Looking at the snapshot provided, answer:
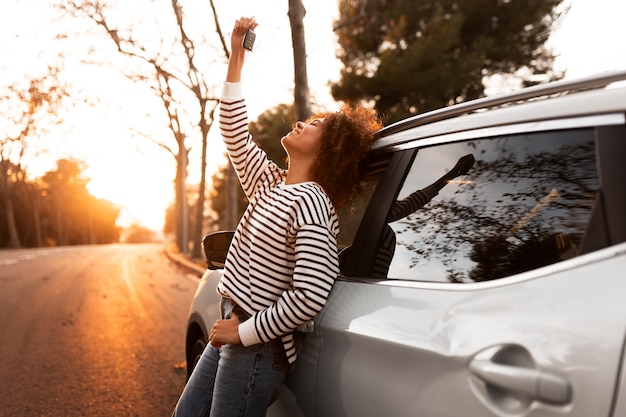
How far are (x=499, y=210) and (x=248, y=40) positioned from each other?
1.40 m

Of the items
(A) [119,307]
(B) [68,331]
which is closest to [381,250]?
(B) [68,331]

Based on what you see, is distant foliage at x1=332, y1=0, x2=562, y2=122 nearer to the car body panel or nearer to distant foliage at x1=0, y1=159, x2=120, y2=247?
the car body panel

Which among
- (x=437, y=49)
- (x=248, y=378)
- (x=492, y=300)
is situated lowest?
(x=248, y=378)

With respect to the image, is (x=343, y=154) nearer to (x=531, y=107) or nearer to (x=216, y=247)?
(x=531, y=107)

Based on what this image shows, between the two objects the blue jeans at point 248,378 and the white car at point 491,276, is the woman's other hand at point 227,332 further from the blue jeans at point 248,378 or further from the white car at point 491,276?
the white car at point 491,276

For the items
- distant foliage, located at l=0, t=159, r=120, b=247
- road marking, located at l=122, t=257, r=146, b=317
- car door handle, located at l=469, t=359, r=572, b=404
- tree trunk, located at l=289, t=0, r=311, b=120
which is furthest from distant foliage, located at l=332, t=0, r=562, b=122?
distant foliage, located at l=0, t=159, r=120, b=247

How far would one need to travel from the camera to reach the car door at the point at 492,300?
1176 mm

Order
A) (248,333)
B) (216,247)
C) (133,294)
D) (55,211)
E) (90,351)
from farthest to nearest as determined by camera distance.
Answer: (55,211) → (133,294) → (90,351) → (216,247) → (248,333)

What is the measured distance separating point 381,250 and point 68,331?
6402mm

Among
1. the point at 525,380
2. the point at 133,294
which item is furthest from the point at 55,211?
the point at 525,380

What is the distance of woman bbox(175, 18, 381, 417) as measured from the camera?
6.33 feet

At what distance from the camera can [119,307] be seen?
9.56 metres

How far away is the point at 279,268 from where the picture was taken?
2.05 meters

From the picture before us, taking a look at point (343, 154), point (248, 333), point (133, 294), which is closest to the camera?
point (248, 333)
